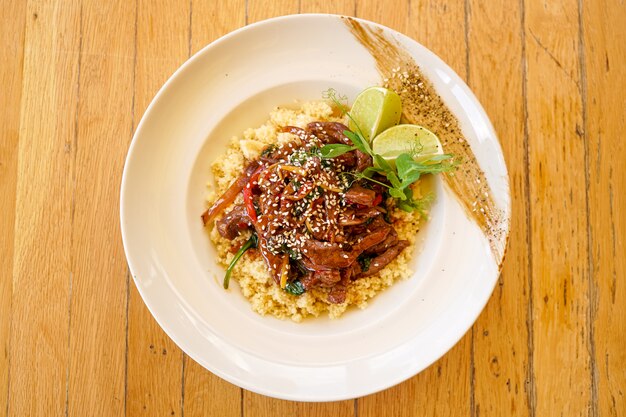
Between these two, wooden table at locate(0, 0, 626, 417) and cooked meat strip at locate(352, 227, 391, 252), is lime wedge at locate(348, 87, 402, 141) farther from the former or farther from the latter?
wooden table at locate(0, 0, 626, 417)

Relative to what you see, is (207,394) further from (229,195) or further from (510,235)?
(510,235)

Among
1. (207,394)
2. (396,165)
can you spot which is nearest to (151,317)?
(207,394)

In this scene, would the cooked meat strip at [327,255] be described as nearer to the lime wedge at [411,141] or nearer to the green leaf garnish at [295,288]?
the green leaf garnish at [295,288]

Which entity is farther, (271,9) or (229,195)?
(271,9)

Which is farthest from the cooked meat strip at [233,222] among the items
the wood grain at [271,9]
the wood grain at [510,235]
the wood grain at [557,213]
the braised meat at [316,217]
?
the wood grain at [557,213]

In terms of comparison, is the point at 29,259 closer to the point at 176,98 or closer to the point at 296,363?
the point at 176,98

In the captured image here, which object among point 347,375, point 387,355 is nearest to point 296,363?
point 347,375
